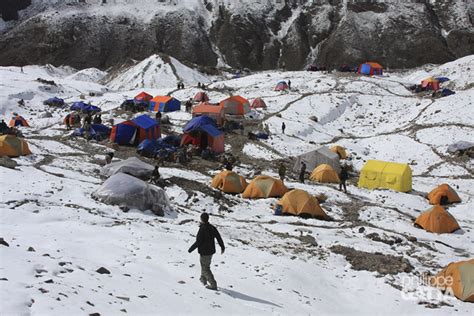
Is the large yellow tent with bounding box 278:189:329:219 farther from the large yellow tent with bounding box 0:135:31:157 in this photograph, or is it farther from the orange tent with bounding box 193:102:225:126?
the orange tent with bounding box 193:102:225:126

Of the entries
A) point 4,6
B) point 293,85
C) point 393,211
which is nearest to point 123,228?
point 393,211

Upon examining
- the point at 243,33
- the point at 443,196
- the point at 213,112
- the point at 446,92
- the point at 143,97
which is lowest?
the point at 443,196

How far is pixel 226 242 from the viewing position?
15055 mm

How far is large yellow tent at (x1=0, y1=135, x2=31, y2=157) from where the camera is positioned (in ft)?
77.0

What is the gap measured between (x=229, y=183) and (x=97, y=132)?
15.7 meters

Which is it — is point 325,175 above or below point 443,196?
below

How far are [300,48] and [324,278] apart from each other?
104 m

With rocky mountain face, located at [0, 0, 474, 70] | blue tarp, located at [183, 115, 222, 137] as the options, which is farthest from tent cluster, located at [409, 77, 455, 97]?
rocky mountain face, located at [0, 0, 474, 70]

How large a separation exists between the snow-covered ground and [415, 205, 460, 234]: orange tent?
0.54 meters

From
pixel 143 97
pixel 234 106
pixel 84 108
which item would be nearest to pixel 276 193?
pixel 234 106

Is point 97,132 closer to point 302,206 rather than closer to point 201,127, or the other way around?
point 201,127

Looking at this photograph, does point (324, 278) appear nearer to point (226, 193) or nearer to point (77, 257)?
point (77, 257)

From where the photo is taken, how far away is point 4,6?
121 meters

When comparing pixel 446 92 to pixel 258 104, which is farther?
pixel 446 92
